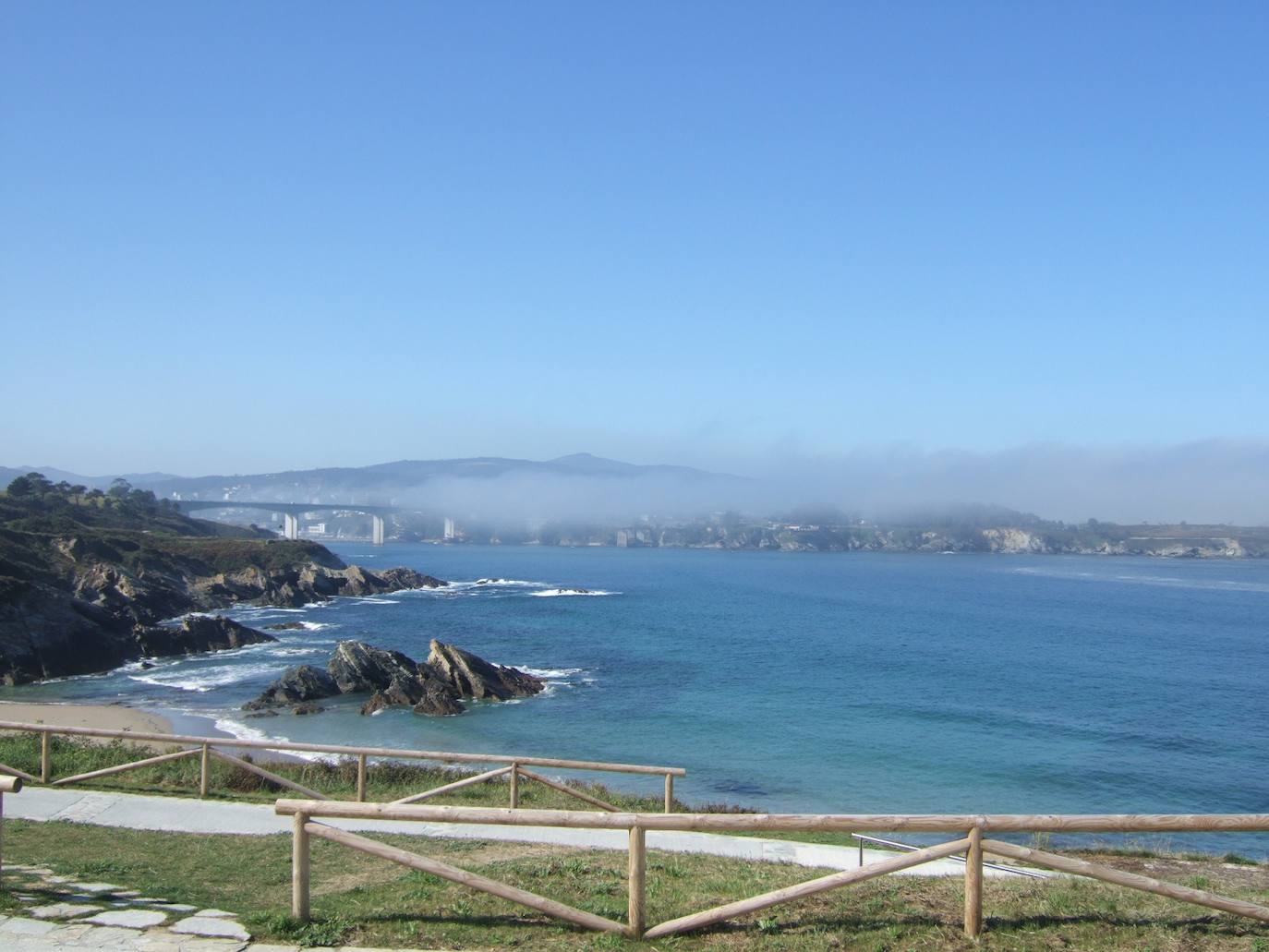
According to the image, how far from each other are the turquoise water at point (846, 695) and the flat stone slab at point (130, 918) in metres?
19.0

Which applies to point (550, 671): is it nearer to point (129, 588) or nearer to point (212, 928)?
point (129, 588)

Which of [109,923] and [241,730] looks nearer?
[109,923]

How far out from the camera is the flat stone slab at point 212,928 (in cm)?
772

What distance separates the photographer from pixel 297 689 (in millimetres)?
43344

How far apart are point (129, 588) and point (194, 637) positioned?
11069 mm

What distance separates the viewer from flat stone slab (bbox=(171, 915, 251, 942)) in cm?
772

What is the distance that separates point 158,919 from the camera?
806 centimetres

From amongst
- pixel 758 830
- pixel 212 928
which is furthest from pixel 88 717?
pixel 758 830

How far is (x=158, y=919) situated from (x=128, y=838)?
5.04 metres

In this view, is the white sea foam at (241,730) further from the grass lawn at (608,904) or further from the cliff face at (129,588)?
the grass lawn at (608,904)

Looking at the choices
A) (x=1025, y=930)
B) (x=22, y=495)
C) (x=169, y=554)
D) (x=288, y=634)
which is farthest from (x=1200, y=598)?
(x=22, y=495)

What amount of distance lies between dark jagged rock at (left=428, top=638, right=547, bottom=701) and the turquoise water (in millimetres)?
1897

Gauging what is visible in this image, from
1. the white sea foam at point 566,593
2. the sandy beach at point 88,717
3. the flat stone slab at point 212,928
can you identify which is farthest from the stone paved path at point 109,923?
the white sea foam at point 566,593

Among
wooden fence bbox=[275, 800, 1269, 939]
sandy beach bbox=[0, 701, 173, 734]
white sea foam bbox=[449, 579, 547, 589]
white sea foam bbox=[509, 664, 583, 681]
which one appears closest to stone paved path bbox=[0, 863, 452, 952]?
wooden fence bbox=[275, 800, 1269, 939]
